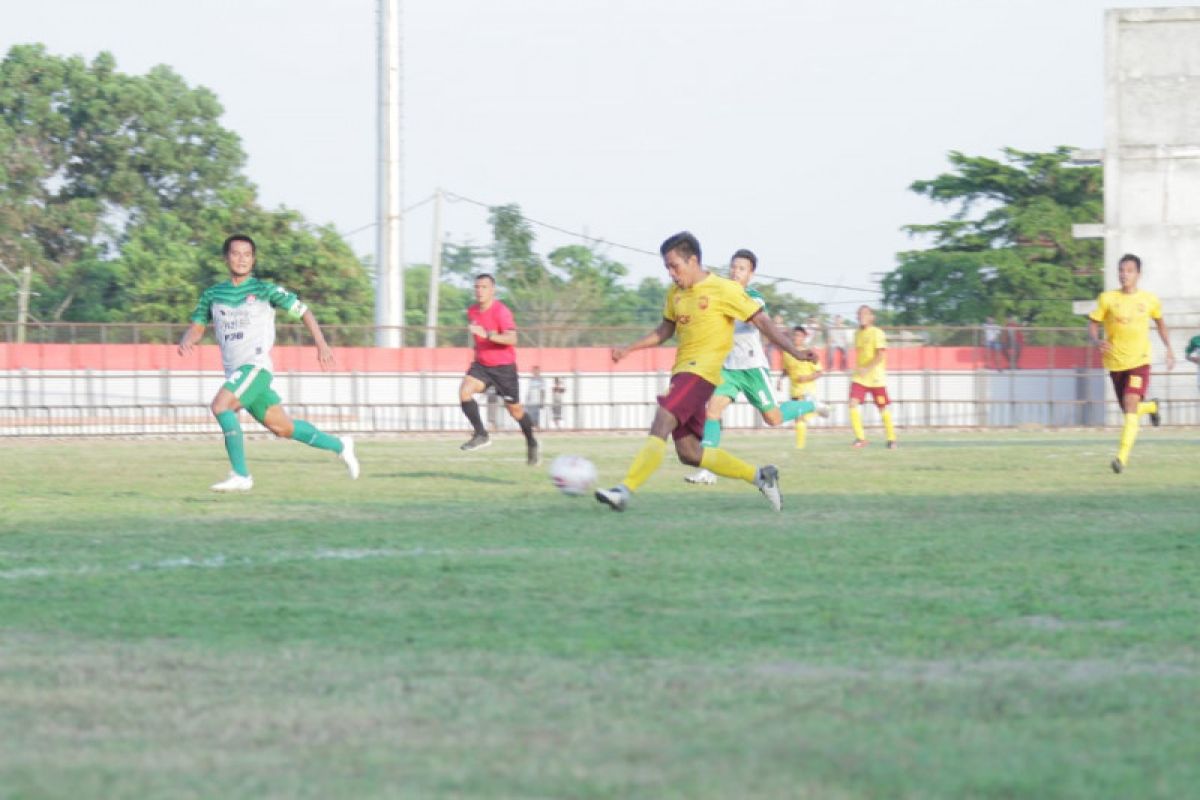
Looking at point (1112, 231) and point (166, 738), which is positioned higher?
point (1112, 231)

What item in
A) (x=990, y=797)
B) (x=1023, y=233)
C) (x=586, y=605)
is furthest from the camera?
(x=1023, y=233)

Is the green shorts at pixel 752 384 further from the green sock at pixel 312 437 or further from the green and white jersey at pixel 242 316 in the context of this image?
the green and white jersey at pixel 242 316

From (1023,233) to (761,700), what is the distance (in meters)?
52.1

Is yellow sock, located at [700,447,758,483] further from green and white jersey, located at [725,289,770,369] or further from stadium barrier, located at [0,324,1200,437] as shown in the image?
stadium barrier, located at [0,324,1200,437]

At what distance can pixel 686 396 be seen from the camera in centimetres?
1073

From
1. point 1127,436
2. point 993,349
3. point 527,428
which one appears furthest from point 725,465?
point 993,349

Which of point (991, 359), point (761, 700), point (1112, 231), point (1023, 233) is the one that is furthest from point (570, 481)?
point (1023, 233)

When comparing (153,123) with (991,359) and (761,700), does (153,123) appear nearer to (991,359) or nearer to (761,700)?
(991,359)

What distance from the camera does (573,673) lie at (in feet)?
16.7

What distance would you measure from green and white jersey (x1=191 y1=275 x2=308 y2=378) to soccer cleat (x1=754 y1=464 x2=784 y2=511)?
4.20 meters

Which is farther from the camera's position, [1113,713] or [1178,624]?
[1178,624]

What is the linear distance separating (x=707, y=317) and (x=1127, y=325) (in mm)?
6458

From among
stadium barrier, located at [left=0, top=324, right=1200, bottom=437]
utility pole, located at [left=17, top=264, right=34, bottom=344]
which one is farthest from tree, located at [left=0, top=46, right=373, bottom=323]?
stadium barrier, located at [left=0, top=324, right=1200, bottom=437]

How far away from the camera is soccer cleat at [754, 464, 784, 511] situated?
435 inches
